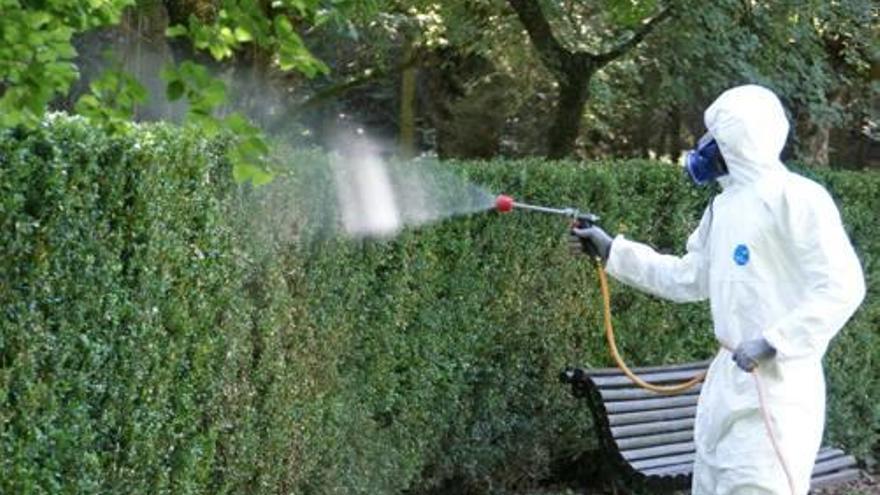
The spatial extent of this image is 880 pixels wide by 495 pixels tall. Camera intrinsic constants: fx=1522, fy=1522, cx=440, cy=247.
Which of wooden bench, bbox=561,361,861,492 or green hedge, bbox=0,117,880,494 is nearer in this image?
green hedge, bbox=0,117,880,494

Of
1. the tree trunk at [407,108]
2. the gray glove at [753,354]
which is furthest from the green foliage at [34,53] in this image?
the tree trunk at [407,108]

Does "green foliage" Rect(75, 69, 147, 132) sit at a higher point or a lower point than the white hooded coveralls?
higher

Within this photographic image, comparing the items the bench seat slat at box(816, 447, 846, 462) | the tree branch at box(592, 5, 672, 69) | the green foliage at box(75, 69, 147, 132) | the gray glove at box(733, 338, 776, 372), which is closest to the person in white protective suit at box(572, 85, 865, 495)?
the gray glove at box(733, 338, 776, 372)

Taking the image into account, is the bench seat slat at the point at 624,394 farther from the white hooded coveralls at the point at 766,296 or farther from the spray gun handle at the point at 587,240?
the white hooded coveralls at the point at 766,296

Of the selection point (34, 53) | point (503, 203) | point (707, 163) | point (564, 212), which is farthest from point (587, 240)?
point (34, 53)

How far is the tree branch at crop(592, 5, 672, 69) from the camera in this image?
436 inches

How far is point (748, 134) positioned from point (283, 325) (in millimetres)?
2196

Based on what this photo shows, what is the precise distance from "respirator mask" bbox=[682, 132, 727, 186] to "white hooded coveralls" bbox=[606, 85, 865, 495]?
0.05 meters

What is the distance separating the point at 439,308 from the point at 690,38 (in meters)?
4.22

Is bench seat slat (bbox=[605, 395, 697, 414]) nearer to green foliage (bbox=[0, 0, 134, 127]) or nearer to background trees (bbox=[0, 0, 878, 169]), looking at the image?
background trees (bbox=[0, 0, 878, 169])

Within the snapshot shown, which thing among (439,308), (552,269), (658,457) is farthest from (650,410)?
(439,308)

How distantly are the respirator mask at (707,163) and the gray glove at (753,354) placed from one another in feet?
2.71

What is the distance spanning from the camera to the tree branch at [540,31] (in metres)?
11.2

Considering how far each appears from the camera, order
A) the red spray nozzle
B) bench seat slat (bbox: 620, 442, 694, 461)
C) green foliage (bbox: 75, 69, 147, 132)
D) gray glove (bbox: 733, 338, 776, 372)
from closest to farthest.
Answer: green foliage (bbox: 75, 69, 147, 132)
gray glove (bbox: 733, 338, 776, 372)
the red spray nozzle
bench seat slat (bbox: 620, 442, 694, 461)
